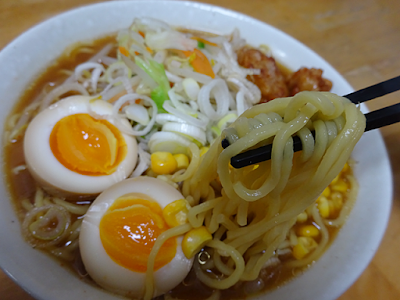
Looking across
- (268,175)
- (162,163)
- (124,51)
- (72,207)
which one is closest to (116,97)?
(124,51)

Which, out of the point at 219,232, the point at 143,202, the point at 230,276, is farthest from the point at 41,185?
the point at 230,276

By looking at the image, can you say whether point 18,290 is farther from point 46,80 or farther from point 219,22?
point 219,22

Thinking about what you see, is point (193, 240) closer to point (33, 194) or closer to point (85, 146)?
point (85, 146)

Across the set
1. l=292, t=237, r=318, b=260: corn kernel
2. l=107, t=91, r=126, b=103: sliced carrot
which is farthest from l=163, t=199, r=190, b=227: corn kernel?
l=107, t=91, r=126, b=103: sliced carrot

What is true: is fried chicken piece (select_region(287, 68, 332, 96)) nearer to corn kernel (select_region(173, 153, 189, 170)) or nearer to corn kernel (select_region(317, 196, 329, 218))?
corn kernel (select_region(317, 196, 329, 218))

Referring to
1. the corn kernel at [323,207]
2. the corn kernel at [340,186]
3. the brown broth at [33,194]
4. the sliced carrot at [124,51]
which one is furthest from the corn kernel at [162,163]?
the corn kernel at [340,186]

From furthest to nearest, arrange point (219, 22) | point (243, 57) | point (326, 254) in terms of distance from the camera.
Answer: point (219, 22) < point (243, 57) < point (326, 254)
